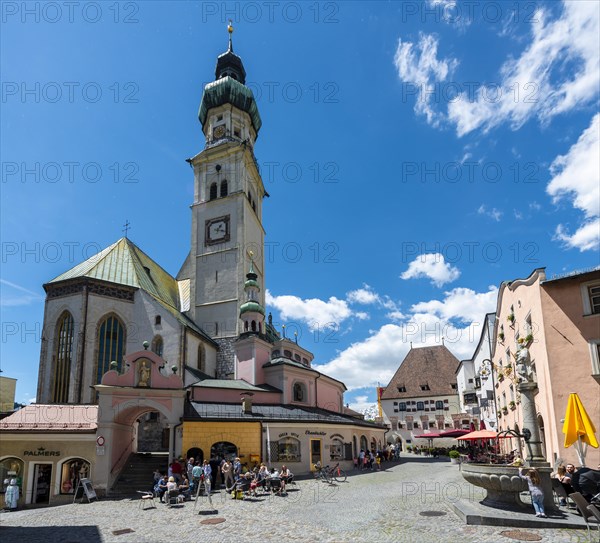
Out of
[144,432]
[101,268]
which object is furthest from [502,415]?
[101,268]

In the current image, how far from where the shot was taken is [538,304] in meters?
21.6

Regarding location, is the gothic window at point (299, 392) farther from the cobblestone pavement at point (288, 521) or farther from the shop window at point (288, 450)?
the cobblestone pavement at point (288, 521)

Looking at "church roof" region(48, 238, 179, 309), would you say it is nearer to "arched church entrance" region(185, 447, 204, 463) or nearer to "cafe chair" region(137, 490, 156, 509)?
"arched church entrance" region(185, 447, 204, 463)

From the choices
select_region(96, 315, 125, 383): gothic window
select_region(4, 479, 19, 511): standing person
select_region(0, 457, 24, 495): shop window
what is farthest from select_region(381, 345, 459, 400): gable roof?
select_region(4, 479, 19, 511): standing person

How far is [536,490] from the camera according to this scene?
12.5 m

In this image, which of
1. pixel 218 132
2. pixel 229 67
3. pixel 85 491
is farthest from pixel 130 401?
pixel 229 67

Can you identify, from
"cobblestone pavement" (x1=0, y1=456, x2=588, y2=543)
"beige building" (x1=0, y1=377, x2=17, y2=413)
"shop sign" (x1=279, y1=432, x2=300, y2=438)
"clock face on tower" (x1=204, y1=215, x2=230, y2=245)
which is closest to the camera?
"cobblestone pavement" (x1=0, y1=456, x2=588, y2=543)

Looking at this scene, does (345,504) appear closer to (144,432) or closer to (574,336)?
(574,336)

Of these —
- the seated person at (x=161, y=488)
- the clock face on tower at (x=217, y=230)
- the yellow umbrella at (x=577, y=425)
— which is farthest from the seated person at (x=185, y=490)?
the clock face on tower at (x=217, y=230)

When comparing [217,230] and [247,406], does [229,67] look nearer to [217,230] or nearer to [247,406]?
[217,230]

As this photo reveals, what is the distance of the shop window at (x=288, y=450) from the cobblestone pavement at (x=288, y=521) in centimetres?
671

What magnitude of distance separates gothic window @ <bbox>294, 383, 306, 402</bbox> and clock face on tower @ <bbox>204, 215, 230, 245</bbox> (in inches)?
639

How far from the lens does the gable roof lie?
61500 millimetres

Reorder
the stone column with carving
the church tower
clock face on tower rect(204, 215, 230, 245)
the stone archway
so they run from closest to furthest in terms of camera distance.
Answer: the stone column with carving → the stone archway → the church tower → clock face on tower rect(204, 215, 230, 245)
